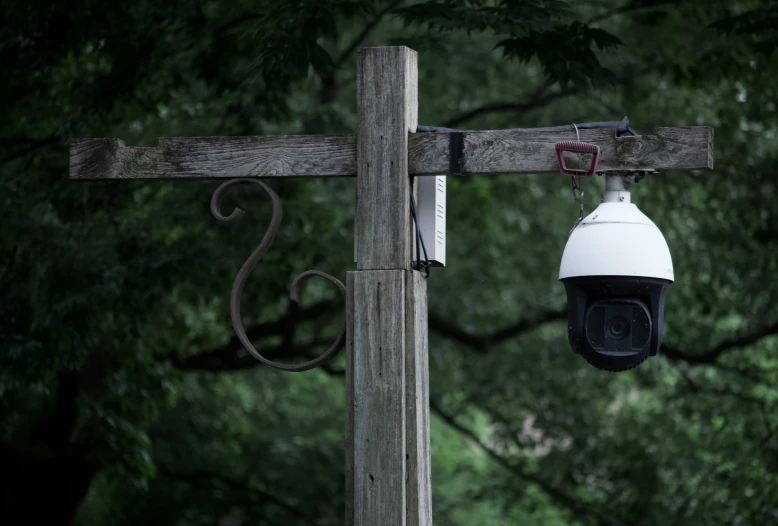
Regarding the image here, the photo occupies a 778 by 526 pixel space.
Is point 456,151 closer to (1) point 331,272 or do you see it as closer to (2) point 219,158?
(2) point 219,158

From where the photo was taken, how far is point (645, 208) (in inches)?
→ 364

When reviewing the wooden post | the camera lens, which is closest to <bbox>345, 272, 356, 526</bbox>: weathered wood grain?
the wooden post

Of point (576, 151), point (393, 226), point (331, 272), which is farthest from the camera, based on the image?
point (331, 272)

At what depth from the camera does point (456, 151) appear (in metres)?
3.42

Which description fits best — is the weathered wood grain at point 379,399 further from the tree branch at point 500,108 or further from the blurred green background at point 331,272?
the tree branch at point 500,108

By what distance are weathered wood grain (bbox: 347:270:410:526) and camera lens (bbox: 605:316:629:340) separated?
1.97ft

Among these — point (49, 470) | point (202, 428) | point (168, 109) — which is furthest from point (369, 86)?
point (202, 428)

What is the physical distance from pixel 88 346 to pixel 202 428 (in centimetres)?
462

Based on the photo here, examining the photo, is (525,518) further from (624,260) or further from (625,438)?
(624,260)

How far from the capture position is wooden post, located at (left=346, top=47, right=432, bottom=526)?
3354 millimetres

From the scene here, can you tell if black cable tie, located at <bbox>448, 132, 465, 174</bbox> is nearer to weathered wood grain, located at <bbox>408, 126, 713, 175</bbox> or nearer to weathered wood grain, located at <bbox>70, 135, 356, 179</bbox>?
weathered wood grain, located at <bbox>408, 126, 713, 175</bbox>

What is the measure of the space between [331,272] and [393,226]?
4542mm

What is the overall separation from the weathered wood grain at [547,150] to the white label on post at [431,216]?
0.38 feet

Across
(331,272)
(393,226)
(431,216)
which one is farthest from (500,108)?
(393,226)
